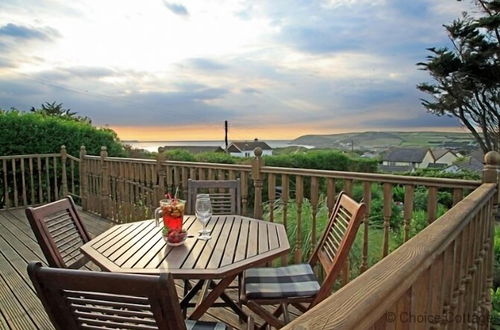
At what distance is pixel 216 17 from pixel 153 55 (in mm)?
1505

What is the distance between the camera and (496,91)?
39.9 feet

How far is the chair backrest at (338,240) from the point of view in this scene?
6.39 ft

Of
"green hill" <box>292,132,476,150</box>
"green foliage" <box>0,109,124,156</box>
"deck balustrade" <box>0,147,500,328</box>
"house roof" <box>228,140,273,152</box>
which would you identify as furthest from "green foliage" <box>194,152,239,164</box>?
"deck balustrade" <box>0,147,500,328</box>

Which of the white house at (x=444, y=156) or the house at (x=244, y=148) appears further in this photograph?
the white house at (x=444, y=156)

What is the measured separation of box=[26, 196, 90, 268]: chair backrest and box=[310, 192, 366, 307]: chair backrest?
1441 millimetres

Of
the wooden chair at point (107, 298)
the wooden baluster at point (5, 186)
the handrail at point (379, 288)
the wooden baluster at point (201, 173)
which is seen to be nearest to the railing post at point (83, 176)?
the wooden baluster at point (5, 186)

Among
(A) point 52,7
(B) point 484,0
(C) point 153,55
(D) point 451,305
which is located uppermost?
(B) point 484,0

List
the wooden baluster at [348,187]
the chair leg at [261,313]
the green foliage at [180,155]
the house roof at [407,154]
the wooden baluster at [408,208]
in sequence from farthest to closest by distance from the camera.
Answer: the house roof at [407,154] → the green foliage at [180,155] → the wooden baluster at [348,187] → the wooden baluster at [408,208] → the chair leg at [261,313]

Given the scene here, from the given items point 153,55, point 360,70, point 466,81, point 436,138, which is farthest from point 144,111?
point 466,81

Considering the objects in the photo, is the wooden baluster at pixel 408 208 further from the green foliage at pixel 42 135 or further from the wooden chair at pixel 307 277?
the green foliage at pixel 42 135

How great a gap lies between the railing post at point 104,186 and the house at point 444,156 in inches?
357

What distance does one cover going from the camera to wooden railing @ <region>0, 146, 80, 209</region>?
6434 millimetres

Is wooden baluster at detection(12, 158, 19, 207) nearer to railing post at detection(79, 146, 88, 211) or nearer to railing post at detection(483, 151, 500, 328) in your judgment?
railing post at detection(79, 146, 88, 211)

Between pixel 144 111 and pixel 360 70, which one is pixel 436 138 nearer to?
pixel 360 70
